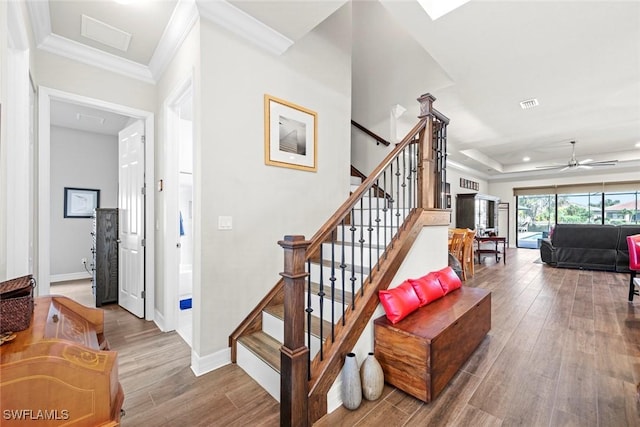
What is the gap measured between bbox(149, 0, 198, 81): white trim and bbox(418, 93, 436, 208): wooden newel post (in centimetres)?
209

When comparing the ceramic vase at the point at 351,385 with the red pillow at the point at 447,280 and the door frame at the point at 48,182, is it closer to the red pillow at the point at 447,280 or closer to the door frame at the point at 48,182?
the red pillow at the point at 447,280

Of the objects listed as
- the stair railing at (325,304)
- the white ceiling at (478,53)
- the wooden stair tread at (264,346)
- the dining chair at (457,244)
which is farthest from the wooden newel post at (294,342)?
the dining chair at (457,244)

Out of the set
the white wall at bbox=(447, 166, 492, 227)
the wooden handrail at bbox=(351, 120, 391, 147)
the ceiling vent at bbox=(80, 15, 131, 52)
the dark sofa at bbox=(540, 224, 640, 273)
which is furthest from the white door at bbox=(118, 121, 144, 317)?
the dark sofa at bbox=(540, 224, 640, 273)

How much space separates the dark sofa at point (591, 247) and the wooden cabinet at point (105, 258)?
864 cm

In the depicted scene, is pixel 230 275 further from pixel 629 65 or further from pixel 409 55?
→ pixel 629 65

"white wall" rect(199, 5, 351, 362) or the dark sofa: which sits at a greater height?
"white wall" rect(199, 5, 351, 362)

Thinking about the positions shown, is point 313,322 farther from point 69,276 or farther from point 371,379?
point 69,276

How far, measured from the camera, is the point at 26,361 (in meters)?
0.81

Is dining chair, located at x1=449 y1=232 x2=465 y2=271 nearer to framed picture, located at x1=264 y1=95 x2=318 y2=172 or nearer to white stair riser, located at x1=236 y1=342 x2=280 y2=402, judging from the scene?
framed picture, located at x1=264 y1=95 x2=318 y2=172

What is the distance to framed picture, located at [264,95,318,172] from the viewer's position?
8.29ft

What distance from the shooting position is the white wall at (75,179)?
5.11m

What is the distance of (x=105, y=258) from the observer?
3.84 meters

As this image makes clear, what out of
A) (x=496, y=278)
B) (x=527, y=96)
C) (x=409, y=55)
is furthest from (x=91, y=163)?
(x=496, y=278)

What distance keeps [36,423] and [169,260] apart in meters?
2.15
